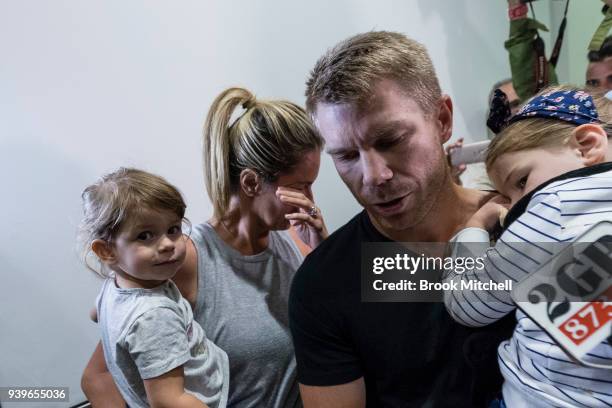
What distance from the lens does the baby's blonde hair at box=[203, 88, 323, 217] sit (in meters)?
1.13

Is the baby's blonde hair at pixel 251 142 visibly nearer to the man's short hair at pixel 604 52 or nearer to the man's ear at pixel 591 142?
the man's ear at pixel 591 142

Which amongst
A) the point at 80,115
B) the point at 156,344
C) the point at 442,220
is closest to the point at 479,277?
the point at 442,220

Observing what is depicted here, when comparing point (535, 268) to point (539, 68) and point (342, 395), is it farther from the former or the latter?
point (539, 68)

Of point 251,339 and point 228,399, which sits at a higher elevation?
point 251,339

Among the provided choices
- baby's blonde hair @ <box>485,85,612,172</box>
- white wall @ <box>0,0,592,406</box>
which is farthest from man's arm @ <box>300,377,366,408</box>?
white wall @ <box>0,0,592,406</box>

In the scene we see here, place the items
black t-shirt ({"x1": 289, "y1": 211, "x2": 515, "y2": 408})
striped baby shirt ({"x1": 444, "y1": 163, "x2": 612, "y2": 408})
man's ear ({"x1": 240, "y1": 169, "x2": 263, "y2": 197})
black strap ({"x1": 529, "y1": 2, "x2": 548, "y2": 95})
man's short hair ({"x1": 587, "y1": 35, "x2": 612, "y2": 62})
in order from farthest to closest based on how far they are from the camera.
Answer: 1. black strap ({"x1": 529, "y1": 2, "x2": 548, "y2": 95})
2. man's short hair ({"x1": 587, "y1": 35, "x2": 612, "y2": 62})
3. man's ear ({"x1": 240, "y1": 169, "x2": 263, "y2": 197})
4. black t-shirt ({"x1": 289, "y1": 211, "x2": 515, "y2": 408})
5. striped baby shirt ({"x1": 444, "y1": 163, "x2": 612, "y2": 408})

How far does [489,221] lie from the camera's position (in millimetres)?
739

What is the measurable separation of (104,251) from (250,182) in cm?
37

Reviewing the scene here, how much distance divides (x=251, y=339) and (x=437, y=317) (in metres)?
0.45

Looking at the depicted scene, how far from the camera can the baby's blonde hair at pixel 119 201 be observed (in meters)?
0.91

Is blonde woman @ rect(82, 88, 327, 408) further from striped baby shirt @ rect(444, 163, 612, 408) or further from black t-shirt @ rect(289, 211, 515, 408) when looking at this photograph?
striped baby shirt @ rect(444, 163, 612, 408)

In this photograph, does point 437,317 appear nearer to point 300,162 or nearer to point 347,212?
point 300,162

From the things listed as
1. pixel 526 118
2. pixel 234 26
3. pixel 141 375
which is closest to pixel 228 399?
pixel 141 375

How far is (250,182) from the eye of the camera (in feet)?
3.81
